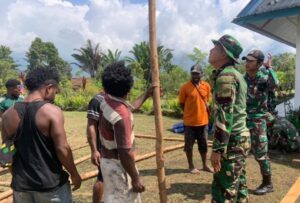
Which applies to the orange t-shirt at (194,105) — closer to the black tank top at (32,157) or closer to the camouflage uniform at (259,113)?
the camouflage uniform at (259,113)

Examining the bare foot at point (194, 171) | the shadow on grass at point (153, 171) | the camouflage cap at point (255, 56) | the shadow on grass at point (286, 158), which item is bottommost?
the shadow on grass at point (286, 158)

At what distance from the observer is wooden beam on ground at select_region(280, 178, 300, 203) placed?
4.81 meters

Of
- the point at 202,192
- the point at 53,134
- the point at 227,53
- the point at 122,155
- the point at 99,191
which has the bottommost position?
the point at 202,192

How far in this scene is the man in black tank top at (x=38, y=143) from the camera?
2.64 meters

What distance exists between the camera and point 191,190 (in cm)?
536

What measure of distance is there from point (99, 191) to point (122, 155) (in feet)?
4.41

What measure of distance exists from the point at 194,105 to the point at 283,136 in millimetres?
2467

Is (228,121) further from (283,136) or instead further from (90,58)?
(90,58)

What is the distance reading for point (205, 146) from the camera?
20.1 ft

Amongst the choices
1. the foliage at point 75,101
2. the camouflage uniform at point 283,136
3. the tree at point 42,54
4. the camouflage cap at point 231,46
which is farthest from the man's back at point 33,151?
the tree at point 42,54

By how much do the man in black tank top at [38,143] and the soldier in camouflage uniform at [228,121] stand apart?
1.32 metres

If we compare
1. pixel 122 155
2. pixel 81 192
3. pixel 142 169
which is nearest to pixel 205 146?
pixel 142 169

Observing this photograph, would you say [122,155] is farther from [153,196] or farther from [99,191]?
[153,196]

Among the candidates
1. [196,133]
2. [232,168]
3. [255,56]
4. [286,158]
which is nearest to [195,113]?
[196,133]
